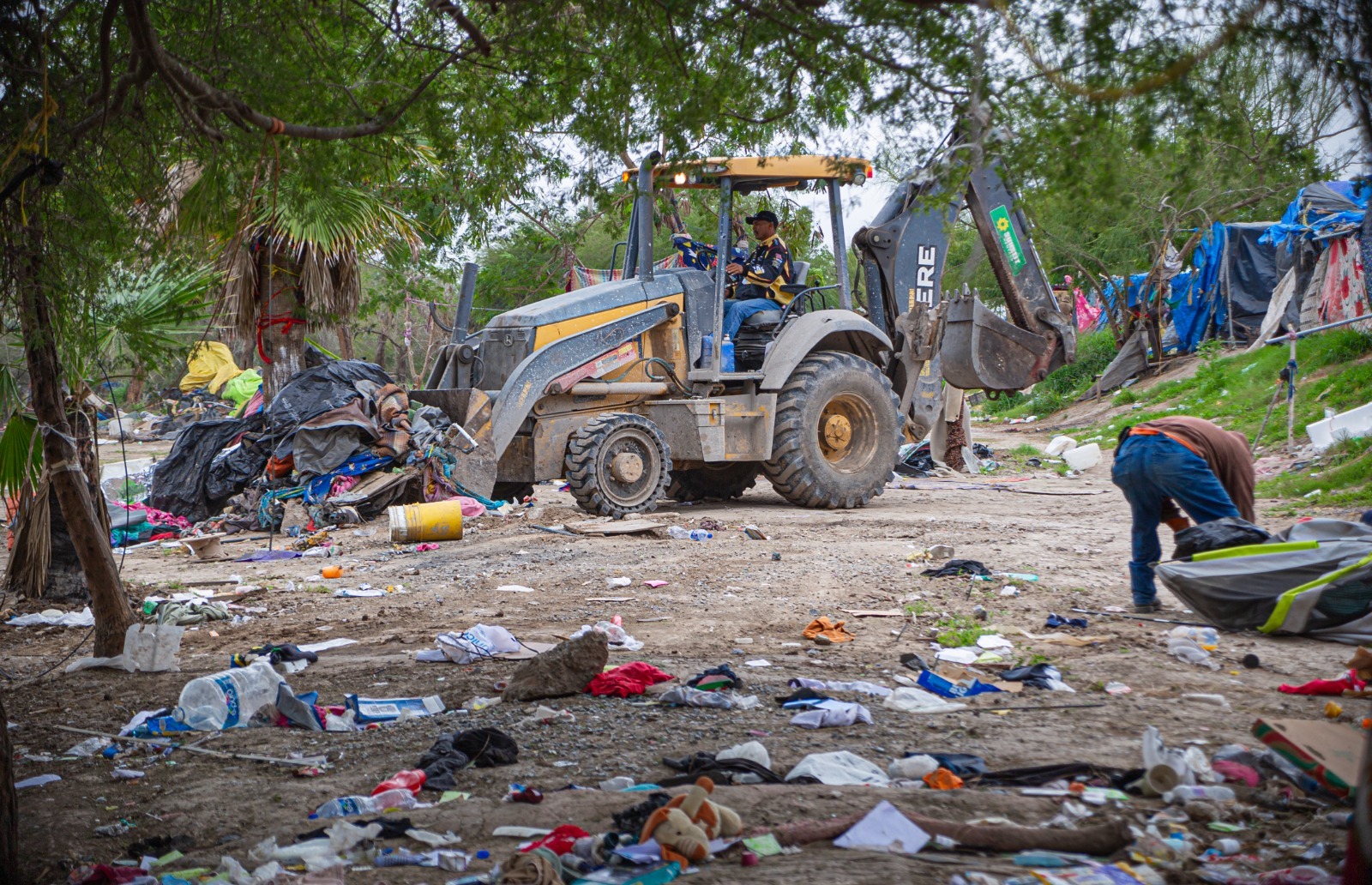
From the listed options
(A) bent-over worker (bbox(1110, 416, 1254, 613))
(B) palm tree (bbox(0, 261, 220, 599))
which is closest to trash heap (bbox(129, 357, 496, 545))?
(B) palm tree (bbox(0, 261, 220, 599))

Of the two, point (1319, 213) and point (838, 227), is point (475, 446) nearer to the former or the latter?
point (838, 227)

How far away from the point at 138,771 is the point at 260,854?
45.2 inches

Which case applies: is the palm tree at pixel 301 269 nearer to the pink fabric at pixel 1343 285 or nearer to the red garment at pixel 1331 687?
the red garment at pixel 1331 687

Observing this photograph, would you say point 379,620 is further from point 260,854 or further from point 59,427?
point 260,854

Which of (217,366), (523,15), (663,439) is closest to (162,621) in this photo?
(523,15)

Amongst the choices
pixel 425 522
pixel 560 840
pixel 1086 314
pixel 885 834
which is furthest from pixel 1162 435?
pixel 1086 314

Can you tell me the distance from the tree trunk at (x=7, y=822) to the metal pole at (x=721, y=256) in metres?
7.58

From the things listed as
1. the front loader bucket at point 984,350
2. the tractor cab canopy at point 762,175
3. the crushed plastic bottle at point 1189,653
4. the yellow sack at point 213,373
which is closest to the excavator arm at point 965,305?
the front loader bucket at point 984,350

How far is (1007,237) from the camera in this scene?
11.6m

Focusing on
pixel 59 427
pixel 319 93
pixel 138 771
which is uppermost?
pixel 319 93

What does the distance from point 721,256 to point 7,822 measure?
7.84 m

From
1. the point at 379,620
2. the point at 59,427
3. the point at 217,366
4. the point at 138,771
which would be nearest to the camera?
the point at 138,771

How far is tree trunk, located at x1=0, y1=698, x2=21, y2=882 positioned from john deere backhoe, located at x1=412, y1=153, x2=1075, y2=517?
644 cm

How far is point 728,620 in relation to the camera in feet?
19.5
